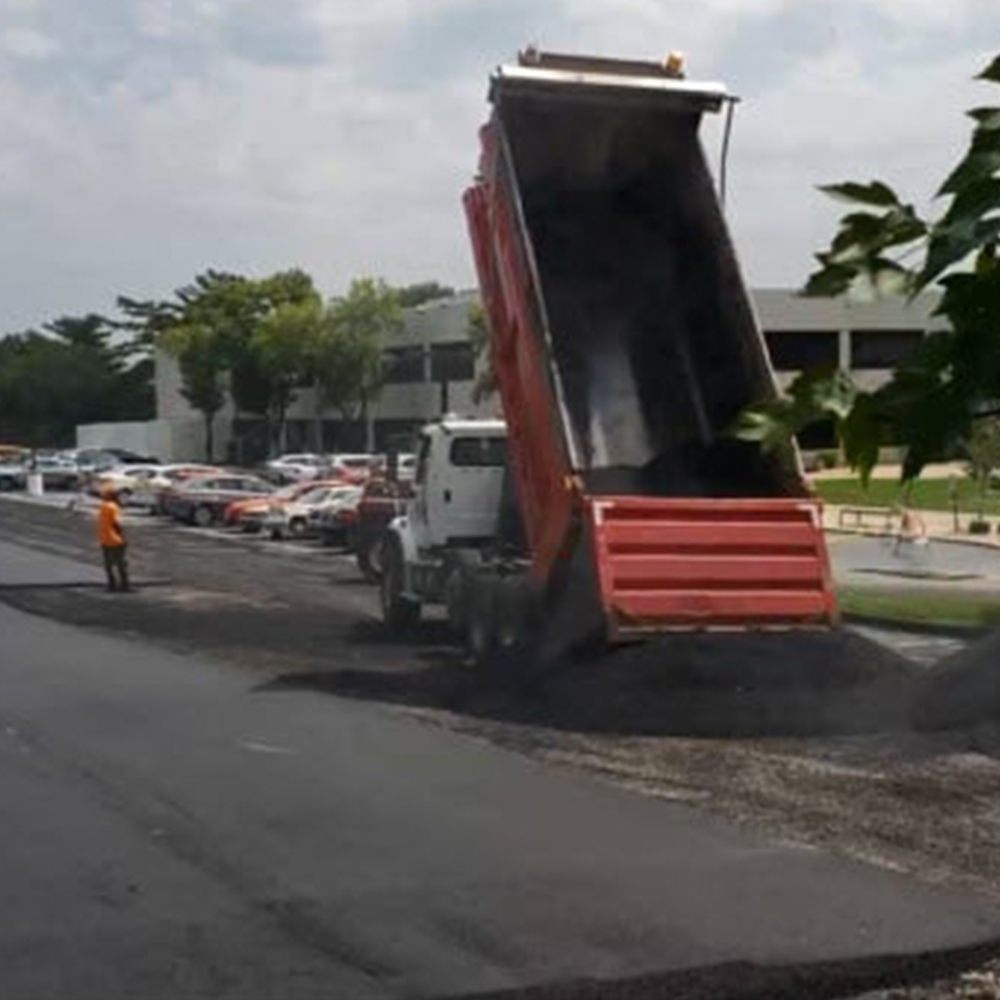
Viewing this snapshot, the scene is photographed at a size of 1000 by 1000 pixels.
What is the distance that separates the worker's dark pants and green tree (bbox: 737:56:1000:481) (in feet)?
85.7

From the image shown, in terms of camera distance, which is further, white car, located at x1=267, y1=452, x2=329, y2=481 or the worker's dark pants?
white car, located at x1=267, y1=452, x2=329, y2=481

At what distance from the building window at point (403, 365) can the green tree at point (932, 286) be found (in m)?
86.8

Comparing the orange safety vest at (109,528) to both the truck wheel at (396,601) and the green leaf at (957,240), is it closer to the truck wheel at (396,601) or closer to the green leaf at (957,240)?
the truck wheel at (396,601)

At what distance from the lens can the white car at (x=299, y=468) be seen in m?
62.6

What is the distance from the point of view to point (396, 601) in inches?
864

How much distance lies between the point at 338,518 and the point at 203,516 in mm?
12242

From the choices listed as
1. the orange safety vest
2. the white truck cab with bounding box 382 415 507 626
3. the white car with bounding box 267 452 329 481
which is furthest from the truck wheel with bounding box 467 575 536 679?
the white car with bounding box 267 452 329 481

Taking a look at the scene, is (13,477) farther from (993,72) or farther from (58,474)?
(993,72)

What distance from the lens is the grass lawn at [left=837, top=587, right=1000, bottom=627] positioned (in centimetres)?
2295

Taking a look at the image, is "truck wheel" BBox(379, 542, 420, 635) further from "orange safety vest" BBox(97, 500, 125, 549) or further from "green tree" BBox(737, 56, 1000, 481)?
"green tree" BBox(737, 56, 1000, 481)

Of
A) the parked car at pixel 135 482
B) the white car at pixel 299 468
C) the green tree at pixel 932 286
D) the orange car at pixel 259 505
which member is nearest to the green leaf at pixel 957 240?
the green tree at pixel 932 286

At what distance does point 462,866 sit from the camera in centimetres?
847

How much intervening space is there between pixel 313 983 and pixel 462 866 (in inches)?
80.4

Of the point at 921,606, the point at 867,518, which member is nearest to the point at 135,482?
the point at 867,518
